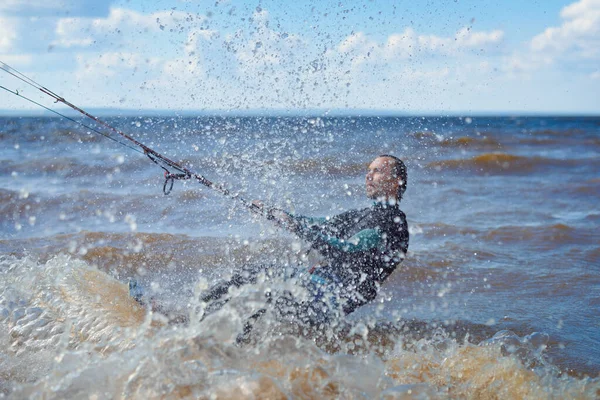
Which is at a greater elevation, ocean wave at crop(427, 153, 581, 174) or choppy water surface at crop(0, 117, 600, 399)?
ocean wave at crop(427, 153, 581, 174)

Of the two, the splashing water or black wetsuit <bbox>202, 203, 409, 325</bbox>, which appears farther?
black wetsuit <bbox>202, 203, 409, 325</bbox>

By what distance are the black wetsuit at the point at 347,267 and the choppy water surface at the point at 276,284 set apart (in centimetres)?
16

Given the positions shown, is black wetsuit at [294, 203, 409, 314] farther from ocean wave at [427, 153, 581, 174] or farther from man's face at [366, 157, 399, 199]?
ocean wave at [427, 153, 581, 174]

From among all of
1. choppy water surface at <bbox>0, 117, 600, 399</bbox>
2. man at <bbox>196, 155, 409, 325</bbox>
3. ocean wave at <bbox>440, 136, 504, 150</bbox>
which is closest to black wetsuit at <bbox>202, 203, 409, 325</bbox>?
man at <bbox>196, 155, 409, 325</bbox>

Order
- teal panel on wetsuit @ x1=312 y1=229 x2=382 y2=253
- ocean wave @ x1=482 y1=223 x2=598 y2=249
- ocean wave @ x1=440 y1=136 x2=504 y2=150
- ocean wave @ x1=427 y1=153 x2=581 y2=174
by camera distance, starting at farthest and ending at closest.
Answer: ocean wave @ x1=440 y1=136 x2=504 y2=150 < ocean wave @ x1=427 y1=153 x2=581 y2=174 < ocean wave @ x1=482 y1=223 x2=598 y2=249 < teal panel on wetsuit @ x1=312 y1=229 x2=382 y2=253

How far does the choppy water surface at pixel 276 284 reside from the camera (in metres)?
3.11

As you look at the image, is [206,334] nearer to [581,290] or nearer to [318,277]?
[318,277]

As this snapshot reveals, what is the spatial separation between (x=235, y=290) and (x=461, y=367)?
158 cm

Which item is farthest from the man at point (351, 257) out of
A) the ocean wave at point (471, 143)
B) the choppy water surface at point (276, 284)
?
the ocean wave at point (471, 143)

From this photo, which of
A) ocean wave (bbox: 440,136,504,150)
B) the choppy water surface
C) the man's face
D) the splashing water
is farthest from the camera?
ocean wave (bbox: 440,136,504,150)

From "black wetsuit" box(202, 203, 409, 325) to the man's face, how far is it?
96mm

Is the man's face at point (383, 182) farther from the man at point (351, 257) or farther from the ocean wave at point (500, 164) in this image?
the ocean wave at point (500, 164)

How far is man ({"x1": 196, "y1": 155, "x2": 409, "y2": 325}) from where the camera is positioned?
12.7 ft

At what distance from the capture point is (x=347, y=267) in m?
3.97
